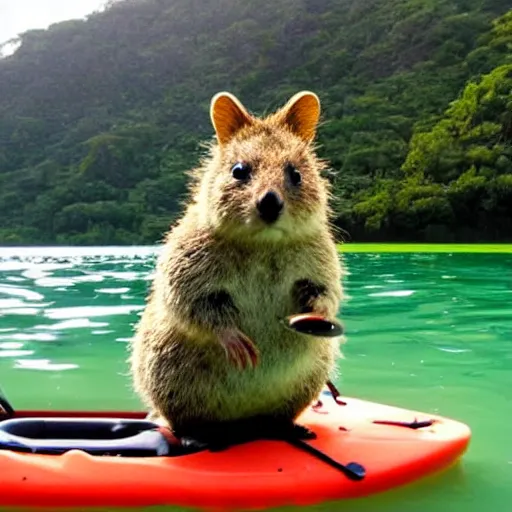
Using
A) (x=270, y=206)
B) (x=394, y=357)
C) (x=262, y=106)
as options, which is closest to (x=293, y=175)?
(x=270, y=206)

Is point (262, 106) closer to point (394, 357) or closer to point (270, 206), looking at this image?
point (394, 357)

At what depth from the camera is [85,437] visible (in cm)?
398

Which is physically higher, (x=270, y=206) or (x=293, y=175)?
(x=293, y=175)

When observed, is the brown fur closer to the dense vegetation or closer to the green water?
the green water

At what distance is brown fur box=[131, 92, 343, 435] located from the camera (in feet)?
11.2

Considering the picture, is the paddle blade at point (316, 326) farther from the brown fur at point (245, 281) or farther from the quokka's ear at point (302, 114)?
the quokka's ear at point (302, 114)

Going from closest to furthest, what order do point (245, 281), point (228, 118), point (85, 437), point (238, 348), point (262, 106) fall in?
point (238, 348), point (245, 281), point (228, 118), point (85, 437), point (262, 106)

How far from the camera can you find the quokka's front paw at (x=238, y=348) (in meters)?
3.34

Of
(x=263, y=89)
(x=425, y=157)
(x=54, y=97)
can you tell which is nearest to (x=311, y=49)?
(x=263, y=89)

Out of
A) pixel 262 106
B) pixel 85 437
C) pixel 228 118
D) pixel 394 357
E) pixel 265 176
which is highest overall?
A: pixel 262 106

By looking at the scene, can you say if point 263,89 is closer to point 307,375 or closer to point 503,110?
point 503,110

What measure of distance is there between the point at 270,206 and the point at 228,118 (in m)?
0.68

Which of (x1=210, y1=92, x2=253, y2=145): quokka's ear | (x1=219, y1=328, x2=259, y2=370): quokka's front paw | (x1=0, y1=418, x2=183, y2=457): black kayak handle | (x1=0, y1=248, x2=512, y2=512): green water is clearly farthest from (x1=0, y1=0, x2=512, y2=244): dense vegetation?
(x1=219, y1=328, x2=259, y2=370): quokka's front paw

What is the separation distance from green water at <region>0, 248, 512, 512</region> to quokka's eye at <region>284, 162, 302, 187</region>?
122 centimetres
